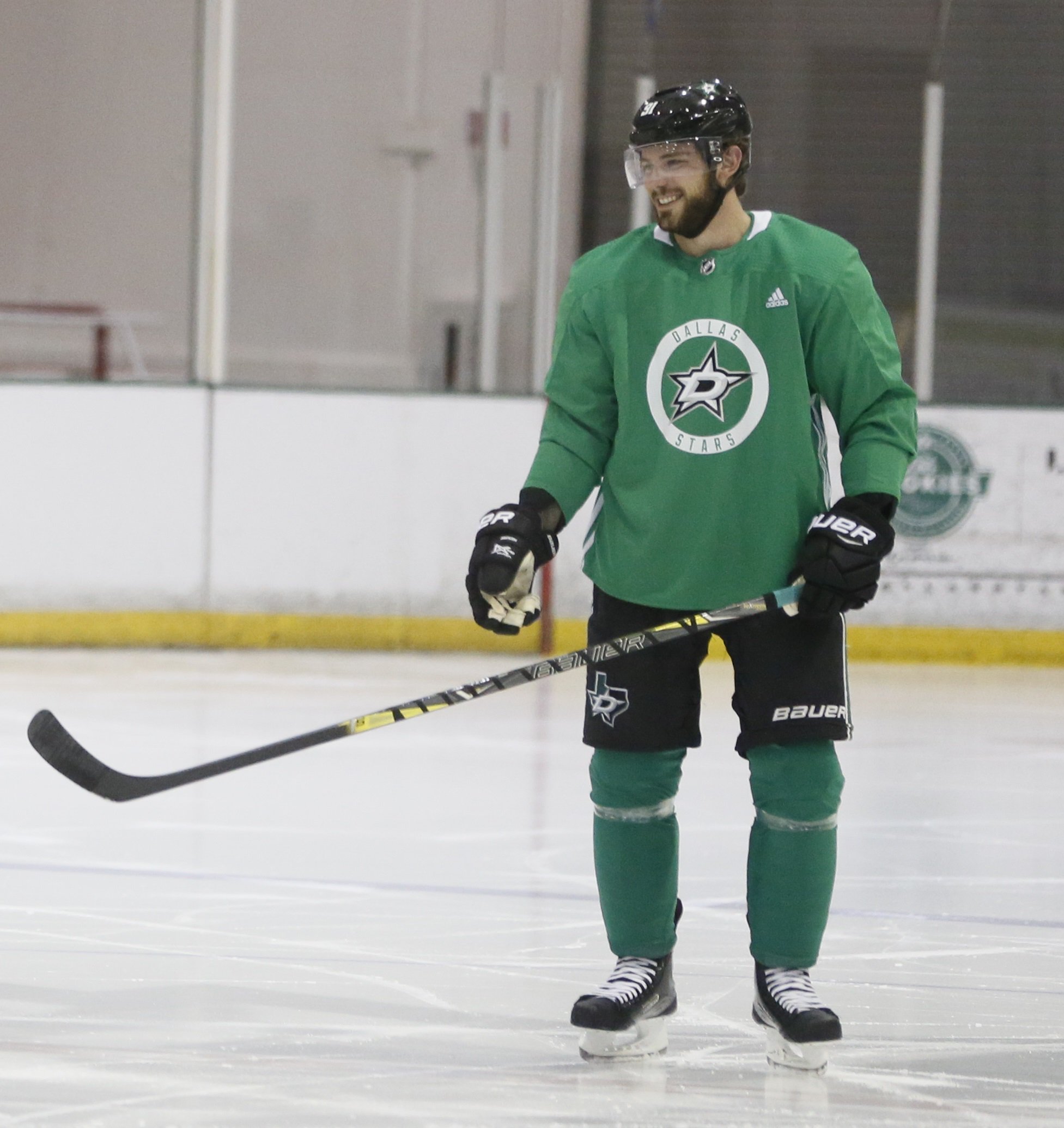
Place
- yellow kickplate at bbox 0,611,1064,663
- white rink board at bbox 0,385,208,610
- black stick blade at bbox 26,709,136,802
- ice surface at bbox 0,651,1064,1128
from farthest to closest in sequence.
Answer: yellow kickplate at bbox 0,611,1064,663 → white rink board at bbox 0,385,208,610 → black stick blade at bbox 26,709,136,802 → ice surface at bbox 0,651,1064,1128

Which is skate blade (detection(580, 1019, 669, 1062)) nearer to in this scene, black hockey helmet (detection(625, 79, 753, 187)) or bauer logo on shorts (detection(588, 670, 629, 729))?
bauer logo on shorts (detection(588, 670, 629, 729))

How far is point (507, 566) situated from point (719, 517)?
9.5 inches

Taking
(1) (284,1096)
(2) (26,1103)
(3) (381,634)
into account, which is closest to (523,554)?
(1) (284,1096)

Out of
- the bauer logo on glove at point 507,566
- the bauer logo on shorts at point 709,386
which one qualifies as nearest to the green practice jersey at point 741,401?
the bauer logo on shorts at point 709,386

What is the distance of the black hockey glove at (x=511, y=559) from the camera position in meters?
2.18

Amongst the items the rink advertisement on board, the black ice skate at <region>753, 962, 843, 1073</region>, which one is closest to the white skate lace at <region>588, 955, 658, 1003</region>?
the black ice skate at <region>753, 962, 843, 1073</region>

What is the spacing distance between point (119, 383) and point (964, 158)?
4.49m

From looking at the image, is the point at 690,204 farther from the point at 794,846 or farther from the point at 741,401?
the point at 794,846

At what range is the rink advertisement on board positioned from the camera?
6.83m

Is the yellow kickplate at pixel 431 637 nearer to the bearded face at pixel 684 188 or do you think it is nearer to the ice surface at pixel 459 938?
the ice surface at pixel 459 938

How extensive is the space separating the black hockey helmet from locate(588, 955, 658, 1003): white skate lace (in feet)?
2.93

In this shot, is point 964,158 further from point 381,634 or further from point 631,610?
point 631,610


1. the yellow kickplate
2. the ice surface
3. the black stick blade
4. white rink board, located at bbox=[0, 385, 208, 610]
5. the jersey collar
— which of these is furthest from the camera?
the yellow kickplate

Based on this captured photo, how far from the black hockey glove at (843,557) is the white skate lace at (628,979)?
0.44m
